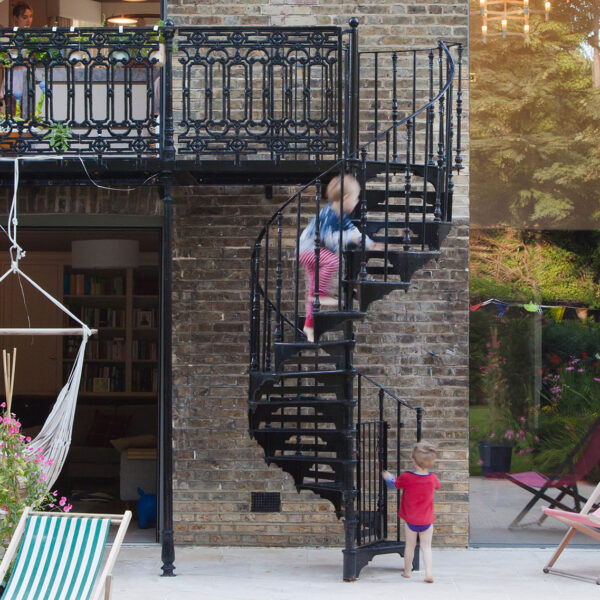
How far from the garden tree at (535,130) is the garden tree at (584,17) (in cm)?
5

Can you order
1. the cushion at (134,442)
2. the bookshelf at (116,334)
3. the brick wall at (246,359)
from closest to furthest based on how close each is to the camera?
the brick wall at (246,359) → the cushion at (134,442) → the bookshelf at (116,334)

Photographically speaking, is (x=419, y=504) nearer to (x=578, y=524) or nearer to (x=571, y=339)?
(x=578, y=524)

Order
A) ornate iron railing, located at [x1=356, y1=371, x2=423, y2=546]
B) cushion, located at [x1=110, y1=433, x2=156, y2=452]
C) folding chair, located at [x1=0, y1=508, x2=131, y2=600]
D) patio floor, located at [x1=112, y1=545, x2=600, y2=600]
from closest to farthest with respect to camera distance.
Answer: folding chair, located at [x1=0, y1=508, x2=131, y2=600] < patio floor, located at [x1=112, y1=545, x2=600, y2=600] < ornate iron railing, located at [x1=356, y1=371, x2=423, y2=546] < cushion, located at [x1=110, y1=433, x2=156, y2=452]

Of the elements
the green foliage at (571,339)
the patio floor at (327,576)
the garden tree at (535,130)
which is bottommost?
the patio floor at (327,576)

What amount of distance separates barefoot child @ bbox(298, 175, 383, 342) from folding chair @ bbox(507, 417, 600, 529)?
2.47 meters

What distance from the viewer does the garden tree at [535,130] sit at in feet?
27.9

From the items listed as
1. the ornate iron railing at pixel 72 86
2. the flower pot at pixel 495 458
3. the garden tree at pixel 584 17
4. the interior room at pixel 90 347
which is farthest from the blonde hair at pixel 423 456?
the garden tree at pixel 584 17

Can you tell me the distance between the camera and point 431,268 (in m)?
8.38

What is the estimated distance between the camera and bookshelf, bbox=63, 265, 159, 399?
1065cm

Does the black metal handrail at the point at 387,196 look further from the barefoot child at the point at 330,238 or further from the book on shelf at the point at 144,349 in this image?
the book on shelf at the point at 144,349

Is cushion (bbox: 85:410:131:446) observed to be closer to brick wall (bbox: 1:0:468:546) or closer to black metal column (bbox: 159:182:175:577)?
brick wall (bbox: 1:0:468:546)

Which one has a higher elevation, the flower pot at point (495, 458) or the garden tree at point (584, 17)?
the garden tree at point (584, 17)

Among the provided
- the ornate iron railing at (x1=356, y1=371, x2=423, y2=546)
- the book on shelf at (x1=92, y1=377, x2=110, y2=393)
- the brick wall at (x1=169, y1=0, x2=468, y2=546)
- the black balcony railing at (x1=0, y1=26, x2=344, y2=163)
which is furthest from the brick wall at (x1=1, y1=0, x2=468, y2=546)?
the book on shelf at (x1=92, y1=377, x2=110, y2=393)

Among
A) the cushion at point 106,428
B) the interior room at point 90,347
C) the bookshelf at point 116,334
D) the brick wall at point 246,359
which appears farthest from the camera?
the bookshelf at point 116,334
